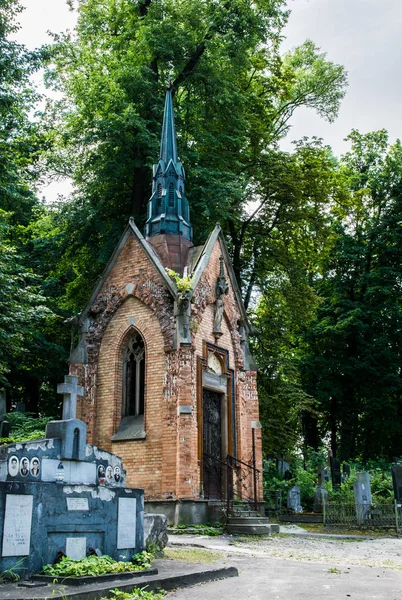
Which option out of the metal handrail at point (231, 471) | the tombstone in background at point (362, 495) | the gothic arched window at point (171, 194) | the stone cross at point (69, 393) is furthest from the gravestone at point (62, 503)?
the gothic arched window at point (171, 194)

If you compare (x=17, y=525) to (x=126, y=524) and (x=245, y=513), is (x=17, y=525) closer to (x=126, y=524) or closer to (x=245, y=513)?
(x=126, y=524)

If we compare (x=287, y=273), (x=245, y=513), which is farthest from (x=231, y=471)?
(x=287, y=273)

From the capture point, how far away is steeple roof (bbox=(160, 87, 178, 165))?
20.1 m

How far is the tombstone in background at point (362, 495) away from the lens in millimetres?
17312

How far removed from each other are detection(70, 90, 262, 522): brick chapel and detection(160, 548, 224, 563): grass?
172 inches

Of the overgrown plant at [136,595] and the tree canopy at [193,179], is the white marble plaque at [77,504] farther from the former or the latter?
the tree canopy at [193,179]

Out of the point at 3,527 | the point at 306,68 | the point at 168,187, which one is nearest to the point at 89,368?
the point at 168,187

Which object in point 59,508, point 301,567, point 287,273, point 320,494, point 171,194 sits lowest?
point 301,567

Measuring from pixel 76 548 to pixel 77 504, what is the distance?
1.52 feet

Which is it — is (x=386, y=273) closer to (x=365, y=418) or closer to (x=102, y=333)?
(x=365, y=418)

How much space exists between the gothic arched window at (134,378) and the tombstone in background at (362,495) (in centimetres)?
683

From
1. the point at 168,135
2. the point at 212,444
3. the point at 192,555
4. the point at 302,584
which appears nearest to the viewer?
the point at 302,584

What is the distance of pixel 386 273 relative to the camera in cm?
3027

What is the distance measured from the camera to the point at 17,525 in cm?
620
